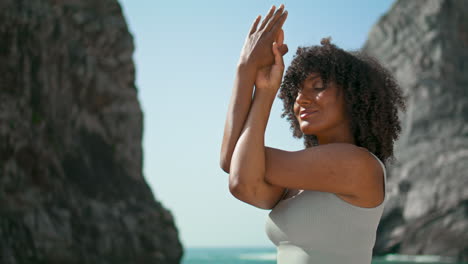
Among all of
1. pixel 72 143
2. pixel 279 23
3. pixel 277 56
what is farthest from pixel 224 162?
pixel 72 143

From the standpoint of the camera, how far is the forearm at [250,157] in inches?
68.8

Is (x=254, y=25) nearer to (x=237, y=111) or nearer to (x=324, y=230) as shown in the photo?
(x=237, y=111)

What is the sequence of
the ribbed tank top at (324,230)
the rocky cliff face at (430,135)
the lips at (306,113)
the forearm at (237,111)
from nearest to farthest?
the ribbed tank top at (324,230), the forearm at (237,111), the lips at (306,113), the rocky cliff face at (430,135)

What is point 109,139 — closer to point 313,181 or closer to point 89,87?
point 89,87

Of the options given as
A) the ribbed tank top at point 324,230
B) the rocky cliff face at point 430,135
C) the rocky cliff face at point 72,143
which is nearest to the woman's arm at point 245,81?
the ribbed tank top at point 324,230

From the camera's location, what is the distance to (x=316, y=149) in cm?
180

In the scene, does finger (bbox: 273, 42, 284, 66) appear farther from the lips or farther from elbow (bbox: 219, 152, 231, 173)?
elbow (bbox: 219, 152, 231, 173)

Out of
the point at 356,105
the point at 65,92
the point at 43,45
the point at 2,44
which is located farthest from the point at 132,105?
the point at 356,105

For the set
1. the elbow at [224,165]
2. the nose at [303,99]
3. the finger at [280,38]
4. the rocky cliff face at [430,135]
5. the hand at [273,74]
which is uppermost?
the finger at [280,38]

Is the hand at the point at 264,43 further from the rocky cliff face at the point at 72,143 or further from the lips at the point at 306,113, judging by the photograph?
the rocky cliff face at the point at 72,143

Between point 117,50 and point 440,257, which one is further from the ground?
point 117,50

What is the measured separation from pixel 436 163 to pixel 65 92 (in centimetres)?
3002

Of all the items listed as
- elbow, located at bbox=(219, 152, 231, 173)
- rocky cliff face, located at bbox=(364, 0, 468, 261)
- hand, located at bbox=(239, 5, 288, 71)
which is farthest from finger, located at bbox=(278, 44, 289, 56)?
rocky cliff face, located at bbox=(364, 0, 468, 261)

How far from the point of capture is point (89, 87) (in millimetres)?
25500
